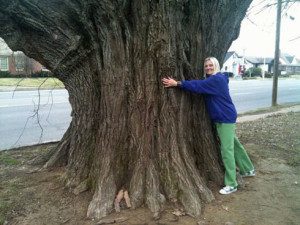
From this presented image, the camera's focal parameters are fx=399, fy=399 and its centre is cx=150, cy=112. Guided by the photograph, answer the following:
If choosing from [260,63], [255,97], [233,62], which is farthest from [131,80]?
[260,63]

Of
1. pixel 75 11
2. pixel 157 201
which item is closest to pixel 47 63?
pixel 75 11

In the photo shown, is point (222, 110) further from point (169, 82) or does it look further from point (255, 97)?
point (255, 97)

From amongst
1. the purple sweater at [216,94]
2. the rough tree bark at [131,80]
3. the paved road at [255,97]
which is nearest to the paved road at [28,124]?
the rough tree bark at [131,80]

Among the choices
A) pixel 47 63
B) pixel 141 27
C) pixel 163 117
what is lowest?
pixel 163 117

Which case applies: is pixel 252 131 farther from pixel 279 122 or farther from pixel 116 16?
pixel 116 16

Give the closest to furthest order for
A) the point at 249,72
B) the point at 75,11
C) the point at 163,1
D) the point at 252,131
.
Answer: the point at 163,1, the point at 75,11, the point at 252,131, the point at 249,72

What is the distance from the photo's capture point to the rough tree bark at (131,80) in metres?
4.61

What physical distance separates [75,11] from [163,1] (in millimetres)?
1107

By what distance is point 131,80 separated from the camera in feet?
15.6

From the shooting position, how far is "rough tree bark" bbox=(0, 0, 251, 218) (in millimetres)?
4613

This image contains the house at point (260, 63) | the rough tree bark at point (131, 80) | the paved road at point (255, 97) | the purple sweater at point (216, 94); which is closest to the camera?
the rough tree bark at point (131, 80)

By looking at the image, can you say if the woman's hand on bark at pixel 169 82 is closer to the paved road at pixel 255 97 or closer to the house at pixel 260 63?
the paved road at pixel 255 97

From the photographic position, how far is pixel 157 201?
4492 mm

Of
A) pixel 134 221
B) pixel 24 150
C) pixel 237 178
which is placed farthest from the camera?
pixel 24 150
